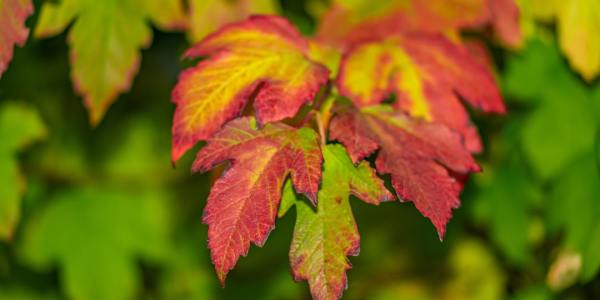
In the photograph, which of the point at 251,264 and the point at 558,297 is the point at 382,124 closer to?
the point at 558,297

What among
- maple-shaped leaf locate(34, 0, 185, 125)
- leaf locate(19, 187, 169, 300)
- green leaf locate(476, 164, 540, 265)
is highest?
maple-shaped leaf locate(34, 0, 185, 125)

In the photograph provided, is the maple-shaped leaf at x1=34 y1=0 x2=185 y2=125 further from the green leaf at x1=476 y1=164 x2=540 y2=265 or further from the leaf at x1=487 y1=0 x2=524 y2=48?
the green leaf at x1=476 y1=164 x2=540 y2=265

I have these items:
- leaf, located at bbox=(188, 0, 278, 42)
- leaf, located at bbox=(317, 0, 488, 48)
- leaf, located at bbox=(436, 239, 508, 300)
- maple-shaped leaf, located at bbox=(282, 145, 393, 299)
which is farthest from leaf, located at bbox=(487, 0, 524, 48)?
leaf, located at bbox=(436, 239, 508, 300)

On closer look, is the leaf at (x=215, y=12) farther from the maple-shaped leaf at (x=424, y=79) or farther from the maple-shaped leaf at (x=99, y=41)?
the maple-shaped leaf at (x=424, y=79)

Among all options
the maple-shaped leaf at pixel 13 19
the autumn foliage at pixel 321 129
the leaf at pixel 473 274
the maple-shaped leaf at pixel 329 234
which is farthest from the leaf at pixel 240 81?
the leaf at pixel 473 274

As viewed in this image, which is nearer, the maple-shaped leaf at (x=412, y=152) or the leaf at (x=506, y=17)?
the maple-shaped leaf at (x=412, y=152)

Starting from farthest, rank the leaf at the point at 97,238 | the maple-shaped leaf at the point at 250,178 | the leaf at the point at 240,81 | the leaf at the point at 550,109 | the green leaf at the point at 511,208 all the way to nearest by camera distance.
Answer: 1. the leaf at the point at 97,238
2. the green leaf at the point at 511,208
3. the leaf at the point at 550,109
4. the leaf at the point at 240,81
5. the maple-shaped leaf at the point at 250,178

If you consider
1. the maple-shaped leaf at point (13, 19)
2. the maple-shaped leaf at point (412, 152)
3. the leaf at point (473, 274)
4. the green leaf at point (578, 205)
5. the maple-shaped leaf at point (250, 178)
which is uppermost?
the maple-shaped leaf at point (13, 19)

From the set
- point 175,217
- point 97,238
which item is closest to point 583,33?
point 175,217
